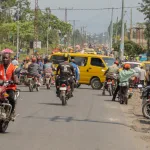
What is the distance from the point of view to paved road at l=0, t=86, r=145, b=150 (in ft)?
37.4

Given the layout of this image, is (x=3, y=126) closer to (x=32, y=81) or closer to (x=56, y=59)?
(x=32, y=81)

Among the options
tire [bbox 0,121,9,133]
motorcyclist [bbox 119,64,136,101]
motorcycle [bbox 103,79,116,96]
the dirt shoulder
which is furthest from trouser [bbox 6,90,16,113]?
motorcycle [bbox 103,79,116,96]

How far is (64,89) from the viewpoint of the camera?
834 inches

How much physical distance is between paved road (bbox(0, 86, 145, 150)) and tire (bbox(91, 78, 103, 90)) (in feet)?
45.5

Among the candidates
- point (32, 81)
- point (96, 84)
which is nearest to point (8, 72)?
point (32, 81)

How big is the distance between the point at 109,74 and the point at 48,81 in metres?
4.87

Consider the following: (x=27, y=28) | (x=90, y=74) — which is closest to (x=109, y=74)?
(x=90, y=74)

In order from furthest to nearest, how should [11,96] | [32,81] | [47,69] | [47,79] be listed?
[47,69]
[47,79]
[32,81]
[11,96]

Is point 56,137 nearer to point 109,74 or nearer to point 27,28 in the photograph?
point 109,74

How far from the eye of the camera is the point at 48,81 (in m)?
32.3

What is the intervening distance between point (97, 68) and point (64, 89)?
44.6ft

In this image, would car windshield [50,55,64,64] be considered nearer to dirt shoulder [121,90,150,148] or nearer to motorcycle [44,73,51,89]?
motorcycle [44,73,51,89]

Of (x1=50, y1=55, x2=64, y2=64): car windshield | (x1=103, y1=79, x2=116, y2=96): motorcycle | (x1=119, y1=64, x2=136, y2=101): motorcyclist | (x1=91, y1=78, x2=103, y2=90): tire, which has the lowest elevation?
(x1=91, y1=78, x2=103, y2=90): tire

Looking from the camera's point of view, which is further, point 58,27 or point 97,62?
point 58,27
